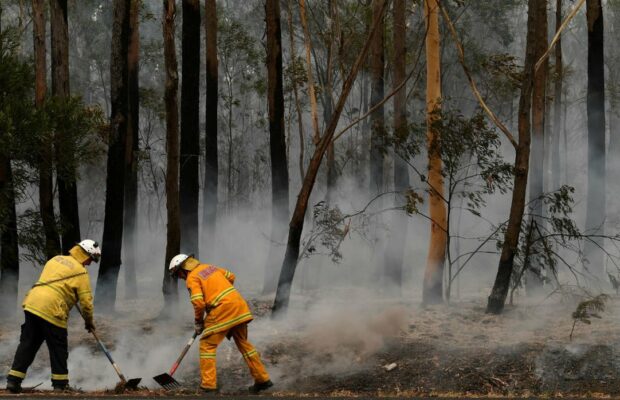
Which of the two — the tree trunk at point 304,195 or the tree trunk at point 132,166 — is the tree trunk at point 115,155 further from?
the tree trunk at point 132,166

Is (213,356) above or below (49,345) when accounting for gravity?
below

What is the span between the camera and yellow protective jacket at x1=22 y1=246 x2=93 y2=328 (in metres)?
9.67

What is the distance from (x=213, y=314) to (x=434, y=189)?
6733mm

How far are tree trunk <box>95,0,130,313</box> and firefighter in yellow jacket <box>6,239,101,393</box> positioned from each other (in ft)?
20.6

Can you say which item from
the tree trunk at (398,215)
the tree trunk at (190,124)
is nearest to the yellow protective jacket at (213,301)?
the tree trunk at (190,124)

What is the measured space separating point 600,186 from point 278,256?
7415mm

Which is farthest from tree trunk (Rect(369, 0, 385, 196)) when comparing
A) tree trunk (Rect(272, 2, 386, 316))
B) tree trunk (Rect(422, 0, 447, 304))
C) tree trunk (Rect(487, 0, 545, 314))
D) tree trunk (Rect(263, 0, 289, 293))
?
tree trunk (Rect(487, 0, 545, 314))

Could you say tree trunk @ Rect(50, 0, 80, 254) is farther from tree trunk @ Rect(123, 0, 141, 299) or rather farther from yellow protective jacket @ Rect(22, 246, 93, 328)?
yellow protective jacket @ Rect(22, 246, 93, 328)

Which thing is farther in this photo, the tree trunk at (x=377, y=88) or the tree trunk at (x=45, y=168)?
the tree trunk at (x=377, y=88)

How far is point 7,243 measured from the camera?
1596 cm

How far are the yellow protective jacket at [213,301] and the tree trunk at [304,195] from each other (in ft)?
13.5

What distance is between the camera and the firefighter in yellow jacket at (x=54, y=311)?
9.66 meters

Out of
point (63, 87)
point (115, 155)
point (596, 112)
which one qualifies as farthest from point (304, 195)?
point (596, 112)

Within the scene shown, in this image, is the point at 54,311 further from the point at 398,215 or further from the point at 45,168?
the point at 398,215
